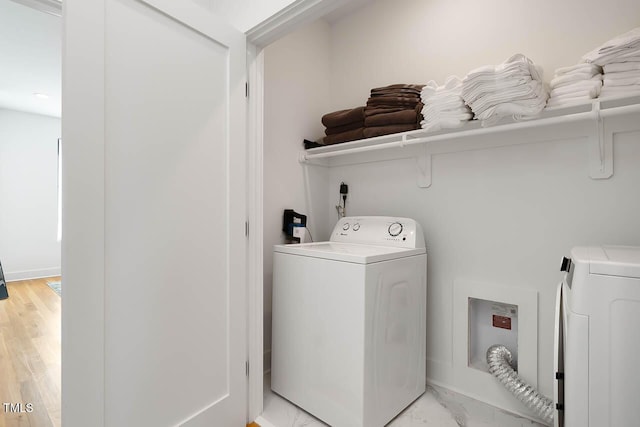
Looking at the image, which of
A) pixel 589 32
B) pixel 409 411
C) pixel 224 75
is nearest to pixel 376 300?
pixel 409 411

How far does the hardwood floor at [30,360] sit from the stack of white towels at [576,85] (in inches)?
119

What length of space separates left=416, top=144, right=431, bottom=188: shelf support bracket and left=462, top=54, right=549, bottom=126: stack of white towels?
50cm

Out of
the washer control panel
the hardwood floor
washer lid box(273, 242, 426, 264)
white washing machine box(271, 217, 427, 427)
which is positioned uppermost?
the washer control panel

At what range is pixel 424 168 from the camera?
2.06 meters

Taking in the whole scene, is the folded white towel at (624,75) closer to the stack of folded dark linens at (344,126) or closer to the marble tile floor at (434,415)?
the stack of folded dark linens at (344,126)

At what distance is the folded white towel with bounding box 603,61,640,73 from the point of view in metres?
1.28

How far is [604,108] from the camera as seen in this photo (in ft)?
4.50

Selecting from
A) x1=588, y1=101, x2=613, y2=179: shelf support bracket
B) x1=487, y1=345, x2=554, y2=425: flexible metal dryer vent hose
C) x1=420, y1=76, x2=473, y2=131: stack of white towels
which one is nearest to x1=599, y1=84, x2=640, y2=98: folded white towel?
x1=588, y1=101, x2=613, y2=179: shelf support bracket

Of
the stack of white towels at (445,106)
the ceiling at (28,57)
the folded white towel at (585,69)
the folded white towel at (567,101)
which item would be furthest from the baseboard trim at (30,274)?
the folded white towel at (585,69)

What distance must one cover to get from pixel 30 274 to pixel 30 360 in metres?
3.59

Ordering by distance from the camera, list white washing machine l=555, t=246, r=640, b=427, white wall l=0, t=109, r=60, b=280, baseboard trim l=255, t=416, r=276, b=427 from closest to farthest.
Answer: white washing machine l=555, t=246, r=640, b=427 → baseboard trim l=255, t=416, r=276, b=427 → white wall l=0, t=109, r=60, b=280

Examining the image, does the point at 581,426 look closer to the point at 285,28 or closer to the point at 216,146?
the point at 216,146

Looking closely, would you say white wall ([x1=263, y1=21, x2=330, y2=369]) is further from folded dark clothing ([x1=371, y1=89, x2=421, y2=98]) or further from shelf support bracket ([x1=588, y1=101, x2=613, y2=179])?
shelf support bracket ([x1=588, y1=101, x2=613, y2=179])

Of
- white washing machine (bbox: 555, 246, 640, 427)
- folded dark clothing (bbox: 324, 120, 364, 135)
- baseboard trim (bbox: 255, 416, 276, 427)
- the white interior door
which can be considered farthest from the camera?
folded dark clothing (bbox: 324, 120, 364, 135)
